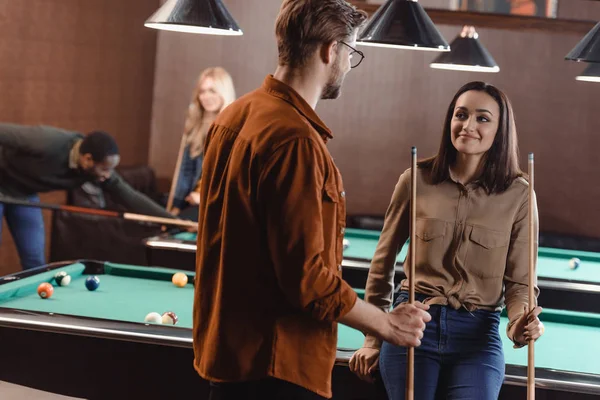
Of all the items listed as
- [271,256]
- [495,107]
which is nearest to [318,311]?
[271,256]

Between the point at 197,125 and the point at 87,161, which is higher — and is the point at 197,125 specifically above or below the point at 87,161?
above

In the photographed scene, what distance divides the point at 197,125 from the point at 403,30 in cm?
314

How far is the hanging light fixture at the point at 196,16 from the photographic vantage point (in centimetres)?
287

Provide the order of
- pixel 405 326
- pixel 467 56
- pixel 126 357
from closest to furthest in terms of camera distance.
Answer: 1. pixel 405 326
2. pixel 126 357
3. pixel 467 56

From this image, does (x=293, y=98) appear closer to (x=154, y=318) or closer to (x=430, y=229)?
(x=430, y=229)

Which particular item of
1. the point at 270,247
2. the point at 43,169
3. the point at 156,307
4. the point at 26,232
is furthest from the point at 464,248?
the point at 26,232

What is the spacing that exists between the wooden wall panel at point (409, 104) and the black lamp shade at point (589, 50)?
358 cm

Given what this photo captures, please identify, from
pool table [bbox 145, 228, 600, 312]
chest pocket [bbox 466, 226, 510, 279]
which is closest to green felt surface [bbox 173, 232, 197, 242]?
pool table [bbox 145, 228, 600, 312]

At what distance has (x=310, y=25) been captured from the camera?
67.6 inches

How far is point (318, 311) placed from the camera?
1.67m

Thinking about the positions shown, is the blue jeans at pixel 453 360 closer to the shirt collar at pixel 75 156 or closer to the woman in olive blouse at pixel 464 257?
the woman in olive blouse at pixel 464 257

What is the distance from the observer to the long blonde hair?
5.79 m

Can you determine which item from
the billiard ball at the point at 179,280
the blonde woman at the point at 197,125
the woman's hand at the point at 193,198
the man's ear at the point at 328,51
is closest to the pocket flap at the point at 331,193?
the man's ear at the point at 328,51

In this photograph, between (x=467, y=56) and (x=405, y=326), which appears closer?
(x=405, y=326)
